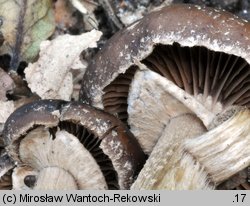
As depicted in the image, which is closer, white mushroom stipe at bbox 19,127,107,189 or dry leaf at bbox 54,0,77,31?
white mushroom stipe at bbox 19,127,107,189

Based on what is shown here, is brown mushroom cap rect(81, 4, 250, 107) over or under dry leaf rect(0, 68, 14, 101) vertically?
over

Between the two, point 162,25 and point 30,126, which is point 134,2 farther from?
point 30,126

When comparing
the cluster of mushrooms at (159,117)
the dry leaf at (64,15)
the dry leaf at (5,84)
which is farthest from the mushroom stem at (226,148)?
the dry leaf at (64,15)

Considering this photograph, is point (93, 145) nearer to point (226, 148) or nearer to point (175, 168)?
point (175, 168)

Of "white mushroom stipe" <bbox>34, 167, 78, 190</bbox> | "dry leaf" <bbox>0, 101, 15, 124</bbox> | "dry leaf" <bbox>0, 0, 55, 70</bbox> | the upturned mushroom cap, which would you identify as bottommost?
"white mushroom stipe" <bbox>34, 167, 78, 190</bbox>

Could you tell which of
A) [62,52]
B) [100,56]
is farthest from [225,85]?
[62,52]

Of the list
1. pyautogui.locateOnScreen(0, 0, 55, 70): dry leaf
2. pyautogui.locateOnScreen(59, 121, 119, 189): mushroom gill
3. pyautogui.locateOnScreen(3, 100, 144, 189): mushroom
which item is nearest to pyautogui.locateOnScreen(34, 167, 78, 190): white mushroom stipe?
pyautogui.locateOnScreen(3, 100, 144, 189): mushroom

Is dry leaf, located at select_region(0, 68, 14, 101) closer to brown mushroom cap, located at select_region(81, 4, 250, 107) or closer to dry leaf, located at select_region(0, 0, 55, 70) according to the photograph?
dry leaf, located at select_region(0, 0, 55, 70)

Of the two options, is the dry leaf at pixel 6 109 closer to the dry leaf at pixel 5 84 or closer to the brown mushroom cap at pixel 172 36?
the dry leaf at pixel 5 84
